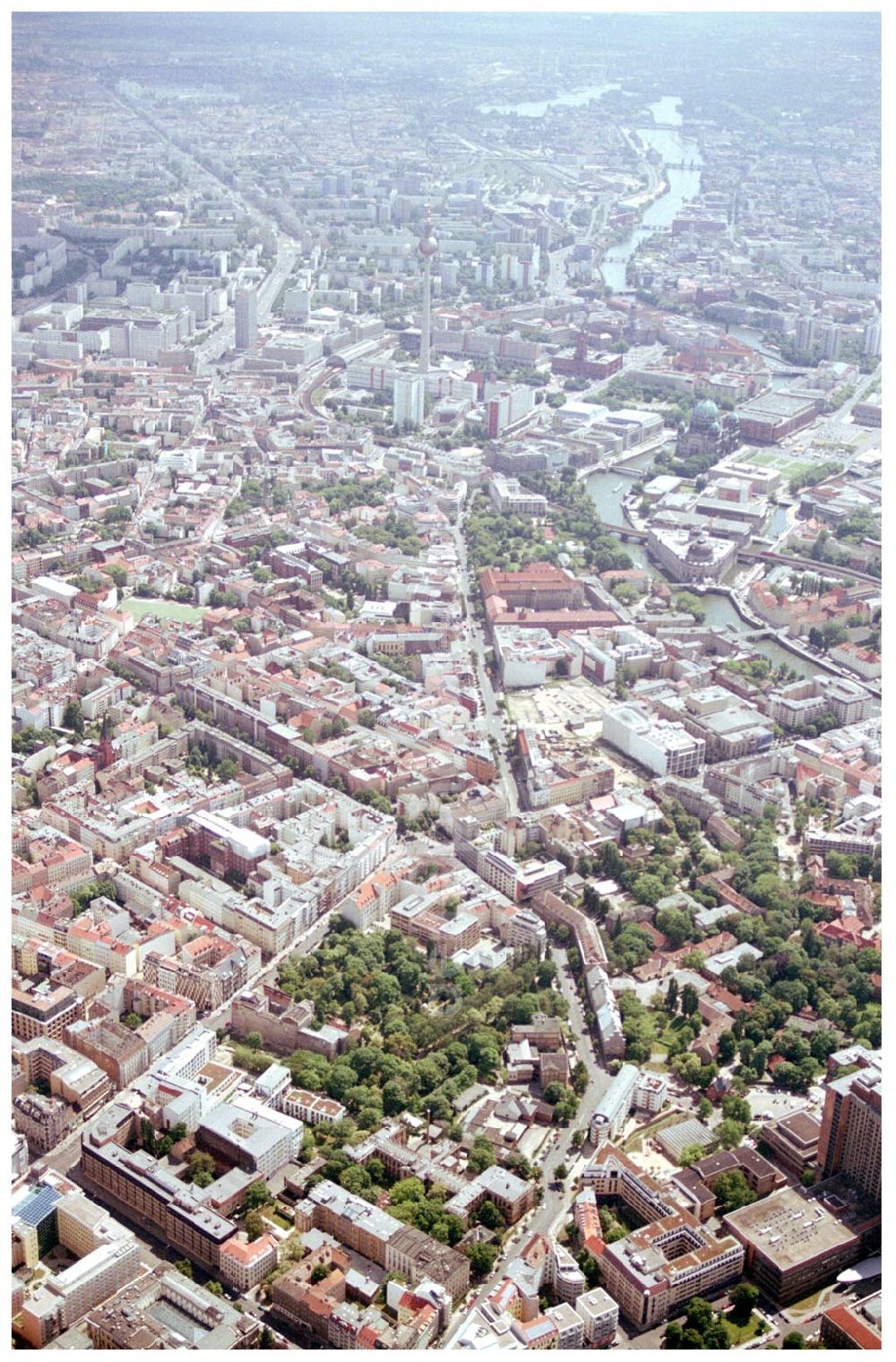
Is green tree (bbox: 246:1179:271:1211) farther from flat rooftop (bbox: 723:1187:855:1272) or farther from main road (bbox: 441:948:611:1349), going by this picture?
flat rooftop (bbox: 723:1187:855:1272)

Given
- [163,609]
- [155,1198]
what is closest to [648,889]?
[155,1198]

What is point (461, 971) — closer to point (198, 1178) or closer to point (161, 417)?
point (198, 1178)

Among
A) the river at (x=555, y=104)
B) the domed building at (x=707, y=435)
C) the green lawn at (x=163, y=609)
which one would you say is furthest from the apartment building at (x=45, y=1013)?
the river at (x=555, y=104)

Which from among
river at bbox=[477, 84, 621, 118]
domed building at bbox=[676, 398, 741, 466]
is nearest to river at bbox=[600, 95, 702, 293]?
river at bbox=[477, 84, 621, 118]

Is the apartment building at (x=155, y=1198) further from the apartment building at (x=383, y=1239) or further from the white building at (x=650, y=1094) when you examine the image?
the white building at (x=650, y=1094)

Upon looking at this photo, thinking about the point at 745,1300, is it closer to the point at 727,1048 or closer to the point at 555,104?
the point at 727,1048
